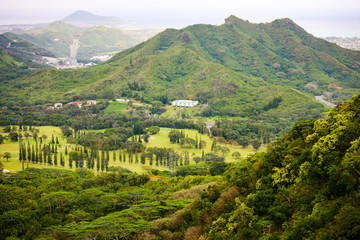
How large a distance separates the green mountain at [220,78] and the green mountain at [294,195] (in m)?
77.8

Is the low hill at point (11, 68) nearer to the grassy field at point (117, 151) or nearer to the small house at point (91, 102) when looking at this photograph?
the small house at point (91, 102)

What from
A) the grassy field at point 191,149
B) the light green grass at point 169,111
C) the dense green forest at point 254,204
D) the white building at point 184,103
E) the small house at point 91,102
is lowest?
the grassy field at point 191,149

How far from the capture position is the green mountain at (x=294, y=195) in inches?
649

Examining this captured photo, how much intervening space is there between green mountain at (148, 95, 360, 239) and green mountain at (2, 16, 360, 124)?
3064 inches

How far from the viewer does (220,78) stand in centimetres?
13700

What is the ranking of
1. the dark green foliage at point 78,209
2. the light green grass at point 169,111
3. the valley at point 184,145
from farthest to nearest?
the light green grass at point 169,111 < the dark green foliage at point 78,209 < the valley at point 184,145

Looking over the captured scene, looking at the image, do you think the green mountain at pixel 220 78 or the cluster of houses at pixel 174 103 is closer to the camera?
the green mountain at pixel 220 78

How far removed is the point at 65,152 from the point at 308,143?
57671 mm

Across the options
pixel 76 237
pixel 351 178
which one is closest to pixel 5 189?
pixel 76 237

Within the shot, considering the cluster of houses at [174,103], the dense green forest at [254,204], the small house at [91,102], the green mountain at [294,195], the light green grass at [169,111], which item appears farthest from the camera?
the small house at [91,102]

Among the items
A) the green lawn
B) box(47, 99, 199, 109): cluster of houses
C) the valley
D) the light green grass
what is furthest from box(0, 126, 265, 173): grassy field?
box(47, 99, 199, 109): cluster of houses

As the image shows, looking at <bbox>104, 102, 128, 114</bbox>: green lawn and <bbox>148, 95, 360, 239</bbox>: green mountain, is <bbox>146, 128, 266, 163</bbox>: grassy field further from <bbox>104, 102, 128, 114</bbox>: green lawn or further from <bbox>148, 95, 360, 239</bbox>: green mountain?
<bbox>148, 95, 360, 239</bbox>: green mountain

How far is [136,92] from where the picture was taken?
13000 cm

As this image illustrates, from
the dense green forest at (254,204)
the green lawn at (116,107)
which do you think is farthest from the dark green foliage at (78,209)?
the green lawn at (116,107)
